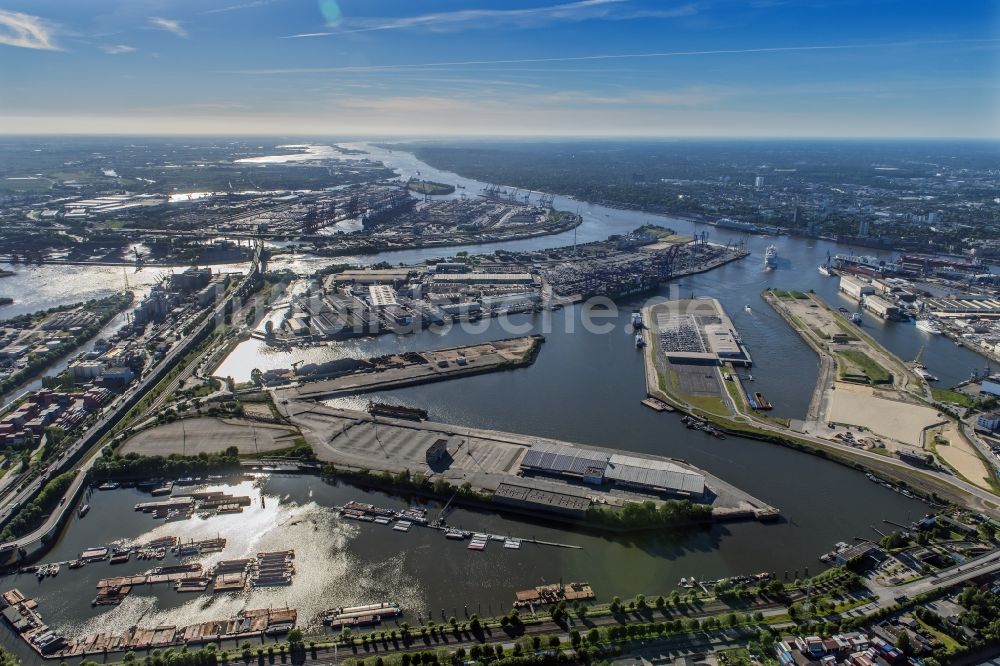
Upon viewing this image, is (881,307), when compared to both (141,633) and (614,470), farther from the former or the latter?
(141,633)

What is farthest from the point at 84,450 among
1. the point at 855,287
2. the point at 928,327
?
the point at 855,287

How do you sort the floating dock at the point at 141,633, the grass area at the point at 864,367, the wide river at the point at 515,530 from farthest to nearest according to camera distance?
the grass area at the point at 864,367, the wide river at the point at 515,530, the floating dock at the point at 141,633

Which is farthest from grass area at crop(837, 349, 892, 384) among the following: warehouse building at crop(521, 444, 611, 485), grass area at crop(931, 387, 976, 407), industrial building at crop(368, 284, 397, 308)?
industrial building at crop(368, 284, 397, 308)

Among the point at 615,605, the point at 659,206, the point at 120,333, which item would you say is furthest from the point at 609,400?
the point at 659,206

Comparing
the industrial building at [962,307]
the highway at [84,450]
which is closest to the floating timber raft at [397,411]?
the highway at [84,450]

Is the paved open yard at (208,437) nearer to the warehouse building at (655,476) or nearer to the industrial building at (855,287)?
the warehouse building at (655,476)

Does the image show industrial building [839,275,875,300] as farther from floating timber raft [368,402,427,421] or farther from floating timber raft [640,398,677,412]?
floating timber raft [368,402,427,421]

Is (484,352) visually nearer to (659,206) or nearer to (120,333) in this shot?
(120,333)
